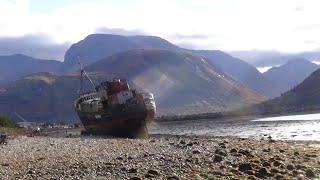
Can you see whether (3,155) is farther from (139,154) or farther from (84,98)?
(84,98)

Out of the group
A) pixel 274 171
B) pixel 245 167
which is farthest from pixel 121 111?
pixel 274 171

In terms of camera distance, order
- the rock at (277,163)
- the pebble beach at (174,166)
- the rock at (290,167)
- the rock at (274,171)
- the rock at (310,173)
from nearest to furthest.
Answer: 1. the pebble beach at (174,166)
2. the rock at (274,171)
3. the rock at (310,173)
4. the rock at (290,167)
5. the rock at (277,163)

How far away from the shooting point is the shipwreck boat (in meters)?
62.1

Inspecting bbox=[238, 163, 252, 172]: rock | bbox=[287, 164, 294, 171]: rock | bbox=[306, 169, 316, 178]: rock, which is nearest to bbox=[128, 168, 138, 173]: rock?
bbox=[238, 163, 252, 172]: rock

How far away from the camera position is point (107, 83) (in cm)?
6506

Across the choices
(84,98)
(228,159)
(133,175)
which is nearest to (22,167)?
(133,175)

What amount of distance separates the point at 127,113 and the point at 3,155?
32375mm

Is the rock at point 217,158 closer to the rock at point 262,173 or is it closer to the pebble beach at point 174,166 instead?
the pebble beach at point 174,166

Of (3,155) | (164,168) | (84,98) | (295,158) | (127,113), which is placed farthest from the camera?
(84,98)

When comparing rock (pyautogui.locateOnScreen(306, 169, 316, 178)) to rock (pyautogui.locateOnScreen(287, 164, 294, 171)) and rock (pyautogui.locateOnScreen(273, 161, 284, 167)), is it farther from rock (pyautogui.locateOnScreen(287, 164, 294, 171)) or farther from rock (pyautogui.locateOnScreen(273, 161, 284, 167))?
rock (pyautogui.locateOnScreen(273, 161, 284, 167))

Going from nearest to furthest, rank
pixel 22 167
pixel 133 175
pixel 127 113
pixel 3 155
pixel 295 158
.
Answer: pixel 133 175 → pixel 22 167 → pixel 295 158 → pixel 3 155 → pixel 127 113

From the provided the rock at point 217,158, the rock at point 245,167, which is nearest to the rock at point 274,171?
the rock at point 245,167

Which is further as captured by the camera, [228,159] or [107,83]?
[107,83]

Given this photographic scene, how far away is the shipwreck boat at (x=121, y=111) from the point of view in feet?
204
